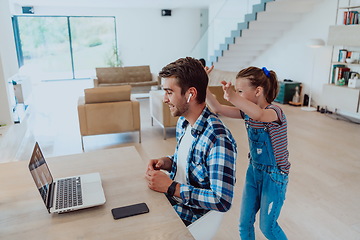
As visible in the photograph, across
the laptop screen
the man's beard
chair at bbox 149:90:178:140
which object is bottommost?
chair at bbox 149:90:178:140

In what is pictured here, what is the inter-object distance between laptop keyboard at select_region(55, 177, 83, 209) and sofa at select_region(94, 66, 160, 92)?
20.5 ft

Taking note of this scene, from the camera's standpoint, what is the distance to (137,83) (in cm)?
764

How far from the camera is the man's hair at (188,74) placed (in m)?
1.29

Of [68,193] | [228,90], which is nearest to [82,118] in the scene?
[68,193]

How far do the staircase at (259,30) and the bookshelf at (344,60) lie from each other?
0.95m

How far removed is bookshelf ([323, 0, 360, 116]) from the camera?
16.8 ft

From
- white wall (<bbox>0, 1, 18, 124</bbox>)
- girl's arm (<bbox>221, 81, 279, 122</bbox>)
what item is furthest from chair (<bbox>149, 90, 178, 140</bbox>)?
girl's arm (<bbox>221, 81, 279, 122</bbox>)

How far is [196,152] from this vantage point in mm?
1297

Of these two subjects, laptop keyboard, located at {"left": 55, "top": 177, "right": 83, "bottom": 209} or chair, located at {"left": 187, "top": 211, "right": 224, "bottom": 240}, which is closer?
laptop keyboard, located at {"left": 55, "top": 177, "right": 83, "bottom": 209}

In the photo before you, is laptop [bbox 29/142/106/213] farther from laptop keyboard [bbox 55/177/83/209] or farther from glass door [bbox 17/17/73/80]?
glass door [bbox 17/17/73/80]

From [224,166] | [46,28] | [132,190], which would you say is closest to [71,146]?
[132,190]

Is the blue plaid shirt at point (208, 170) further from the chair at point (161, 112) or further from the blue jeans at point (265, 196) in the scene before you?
the chair at point (161, 112)

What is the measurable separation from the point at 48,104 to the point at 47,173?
6254mm

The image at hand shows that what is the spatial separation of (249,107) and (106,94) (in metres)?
2.99
